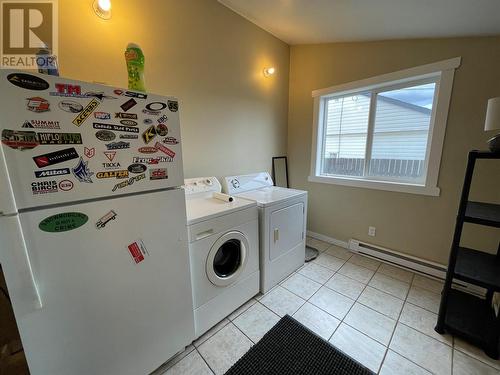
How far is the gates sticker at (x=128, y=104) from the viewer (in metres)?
0.91

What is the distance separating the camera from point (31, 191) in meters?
0.74

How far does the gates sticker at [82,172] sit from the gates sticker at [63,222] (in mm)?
149

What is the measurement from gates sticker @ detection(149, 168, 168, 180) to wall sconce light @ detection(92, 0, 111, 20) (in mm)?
1251

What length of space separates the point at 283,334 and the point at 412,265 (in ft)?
5.61

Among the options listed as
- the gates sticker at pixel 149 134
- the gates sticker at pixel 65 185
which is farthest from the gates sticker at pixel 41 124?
the gates sticker at pixel 149 134

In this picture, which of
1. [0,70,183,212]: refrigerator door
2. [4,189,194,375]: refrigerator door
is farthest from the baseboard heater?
[0,70,183,212]: refrigerator door

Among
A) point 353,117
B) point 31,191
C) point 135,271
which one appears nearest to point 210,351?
point 135,271

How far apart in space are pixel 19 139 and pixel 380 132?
2.90m

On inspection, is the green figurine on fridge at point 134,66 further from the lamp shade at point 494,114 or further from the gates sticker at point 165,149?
the lamp shade at point 494,114

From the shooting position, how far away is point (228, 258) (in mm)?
1711

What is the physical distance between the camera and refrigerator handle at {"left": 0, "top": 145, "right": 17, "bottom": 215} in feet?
2.22

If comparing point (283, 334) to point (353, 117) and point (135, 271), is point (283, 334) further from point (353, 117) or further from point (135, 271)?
point (353, 117)

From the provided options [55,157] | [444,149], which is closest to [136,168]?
[55,157]

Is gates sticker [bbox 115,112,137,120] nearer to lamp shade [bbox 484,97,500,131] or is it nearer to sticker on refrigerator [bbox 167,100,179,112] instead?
sticker on refrigerator [bbox 167,100,179,112]
